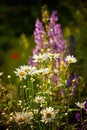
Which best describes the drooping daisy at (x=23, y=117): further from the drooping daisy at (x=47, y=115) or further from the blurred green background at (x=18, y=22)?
the blurred green background at (x=18, y=22)

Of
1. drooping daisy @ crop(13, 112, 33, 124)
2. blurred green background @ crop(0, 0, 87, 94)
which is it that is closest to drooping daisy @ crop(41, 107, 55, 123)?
drooping daisy @ crop(13, 112, 33, 124)

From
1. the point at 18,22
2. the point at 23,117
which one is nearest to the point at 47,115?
the point at 23,117

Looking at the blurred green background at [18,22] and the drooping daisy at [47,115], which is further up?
the blurred green background at [18,22]

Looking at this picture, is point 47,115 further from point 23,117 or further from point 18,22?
point 18,22

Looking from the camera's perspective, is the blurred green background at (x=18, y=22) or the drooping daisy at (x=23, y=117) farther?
the blurred green background at (x=18, y=22)

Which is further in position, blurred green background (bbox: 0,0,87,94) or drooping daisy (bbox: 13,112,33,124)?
blurred green background (bbox: 0,0,87,94)

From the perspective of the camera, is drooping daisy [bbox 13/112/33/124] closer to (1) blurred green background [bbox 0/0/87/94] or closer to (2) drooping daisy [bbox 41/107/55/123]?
(2) drooping daisy [bbox 41/107/55/123]

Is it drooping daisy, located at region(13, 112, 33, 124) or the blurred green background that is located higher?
the blurred green background

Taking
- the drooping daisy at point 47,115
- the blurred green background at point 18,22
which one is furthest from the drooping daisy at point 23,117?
the blurred green background at point 18,22

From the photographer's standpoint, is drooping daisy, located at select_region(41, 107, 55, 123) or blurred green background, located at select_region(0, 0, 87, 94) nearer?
drooping daisy, located at select_region(41, 107, 55, 123)

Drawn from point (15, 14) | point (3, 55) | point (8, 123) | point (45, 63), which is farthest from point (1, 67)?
point (8, 123)

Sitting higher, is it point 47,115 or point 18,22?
point 18,22

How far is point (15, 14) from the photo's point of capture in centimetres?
1305

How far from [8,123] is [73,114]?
749 millimetres
